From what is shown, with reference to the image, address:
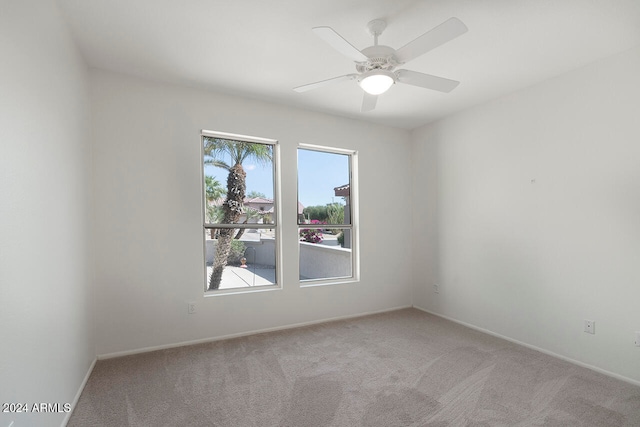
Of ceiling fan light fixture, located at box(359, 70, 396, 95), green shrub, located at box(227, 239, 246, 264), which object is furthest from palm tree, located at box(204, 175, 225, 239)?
ceiling fan light fixture, located at box(359, 70, 396, 95)

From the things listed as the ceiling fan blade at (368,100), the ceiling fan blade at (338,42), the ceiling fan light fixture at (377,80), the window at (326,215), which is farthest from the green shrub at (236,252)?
the ceiling fan blade at (338,42)

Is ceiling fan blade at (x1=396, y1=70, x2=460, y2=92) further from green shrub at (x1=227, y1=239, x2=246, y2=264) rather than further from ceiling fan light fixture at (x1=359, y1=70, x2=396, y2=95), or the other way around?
green shrub at (x1=227, y1=239, x2=246, y2=264)

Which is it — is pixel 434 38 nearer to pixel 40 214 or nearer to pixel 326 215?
pixel 40 214

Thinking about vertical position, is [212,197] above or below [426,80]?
below

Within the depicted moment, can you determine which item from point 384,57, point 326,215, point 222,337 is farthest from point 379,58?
point 222,337

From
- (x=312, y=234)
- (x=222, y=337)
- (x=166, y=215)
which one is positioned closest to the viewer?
(x=166, y=215)

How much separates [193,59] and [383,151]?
2701 millimetres

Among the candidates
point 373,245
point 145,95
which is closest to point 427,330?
point 373,245

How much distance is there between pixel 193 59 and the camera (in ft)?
9.01

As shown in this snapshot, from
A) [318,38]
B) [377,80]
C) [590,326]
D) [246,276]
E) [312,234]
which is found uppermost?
[318,38]

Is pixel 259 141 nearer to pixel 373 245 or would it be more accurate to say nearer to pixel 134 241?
pixel 134 241

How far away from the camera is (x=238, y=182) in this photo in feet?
12.0

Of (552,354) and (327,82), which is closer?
(327,82)

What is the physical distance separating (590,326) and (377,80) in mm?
2774
